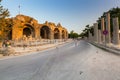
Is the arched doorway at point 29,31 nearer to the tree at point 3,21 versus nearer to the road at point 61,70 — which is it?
the tree at point 3,21

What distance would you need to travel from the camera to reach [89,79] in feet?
25.2

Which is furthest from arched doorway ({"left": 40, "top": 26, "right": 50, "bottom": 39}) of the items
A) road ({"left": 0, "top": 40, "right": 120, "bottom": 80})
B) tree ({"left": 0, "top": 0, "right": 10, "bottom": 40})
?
road ({"left": 0, "top": 40, "right": 120, "bottom": 80})

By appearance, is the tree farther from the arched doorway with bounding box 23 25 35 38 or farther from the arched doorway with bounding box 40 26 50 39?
the arched doorway with bounding box 40 26 50 39

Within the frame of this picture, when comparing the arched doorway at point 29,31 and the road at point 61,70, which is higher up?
the arched doorway at point 29,31

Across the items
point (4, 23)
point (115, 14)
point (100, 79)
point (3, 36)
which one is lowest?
point (100, 79)

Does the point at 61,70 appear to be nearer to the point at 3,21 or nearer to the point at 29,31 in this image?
the point at 3,21

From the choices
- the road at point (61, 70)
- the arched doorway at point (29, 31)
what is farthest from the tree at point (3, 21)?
the arched doorway at point (29, 31)

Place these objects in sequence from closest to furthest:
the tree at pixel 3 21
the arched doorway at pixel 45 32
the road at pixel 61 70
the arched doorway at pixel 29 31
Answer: the road at pixel 61 70, the tree at pixel 3 21, the arched doorway at pixel 29 31, the arched doorway at pixel 45 32

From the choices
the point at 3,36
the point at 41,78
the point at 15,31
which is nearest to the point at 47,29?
the point at 15,31

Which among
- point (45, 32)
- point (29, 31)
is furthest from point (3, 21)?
point (45, 32)

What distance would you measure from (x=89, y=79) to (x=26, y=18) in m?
80.8

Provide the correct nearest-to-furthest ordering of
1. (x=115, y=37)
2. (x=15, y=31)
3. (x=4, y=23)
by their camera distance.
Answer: (x=4, y=23) < (x=115, y=37) < (x=15, y=31)

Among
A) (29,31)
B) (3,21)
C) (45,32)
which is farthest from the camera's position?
(45,32)

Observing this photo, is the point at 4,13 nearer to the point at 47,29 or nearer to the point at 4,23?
the point at 4,23
